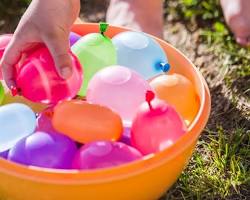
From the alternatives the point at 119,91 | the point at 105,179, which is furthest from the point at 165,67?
the point at 105,179

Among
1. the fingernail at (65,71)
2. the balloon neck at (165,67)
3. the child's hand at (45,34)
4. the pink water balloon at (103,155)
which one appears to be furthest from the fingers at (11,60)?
the balloon neck at (165,67)

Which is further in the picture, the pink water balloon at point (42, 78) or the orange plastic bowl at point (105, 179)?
the pink water balloon at point (42, 78)

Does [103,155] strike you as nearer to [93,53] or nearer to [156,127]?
[156,127]

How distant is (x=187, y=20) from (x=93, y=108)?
2.60ft

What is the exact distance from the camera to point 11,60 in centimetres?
123

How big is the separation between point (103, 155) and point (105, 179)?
59mm

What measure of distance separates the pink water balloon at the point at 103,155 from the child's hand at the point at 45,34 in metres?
0.15

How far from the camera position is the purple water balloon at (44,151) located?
1151mm

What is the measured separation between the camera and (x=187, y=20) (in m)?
1.90

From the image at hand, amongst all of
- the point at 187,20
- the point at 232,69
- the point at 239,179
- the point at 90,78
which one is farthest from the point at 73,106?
the point at 187,20

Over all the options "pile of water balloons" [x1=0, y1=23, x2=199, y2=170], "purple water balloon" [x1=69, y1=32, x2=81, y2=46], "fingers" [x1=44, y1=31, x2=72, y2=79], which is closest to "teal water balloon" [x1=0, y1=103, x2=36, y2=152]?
"pile of water balloons" [x1=0, y1=23, x2=199, y2=170]

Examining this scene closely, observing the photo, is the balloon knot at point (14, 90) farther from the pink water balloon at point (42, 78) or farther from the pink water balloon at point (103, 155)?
the pink water balloon at point (103, 155)

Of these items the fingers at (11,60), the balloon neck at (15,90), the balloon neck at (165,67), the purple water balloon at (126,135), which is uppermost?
the fingers at (11,60)

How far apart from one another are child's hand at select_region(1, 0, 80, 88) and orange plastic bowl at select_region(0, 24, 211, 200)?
8.0 inches
